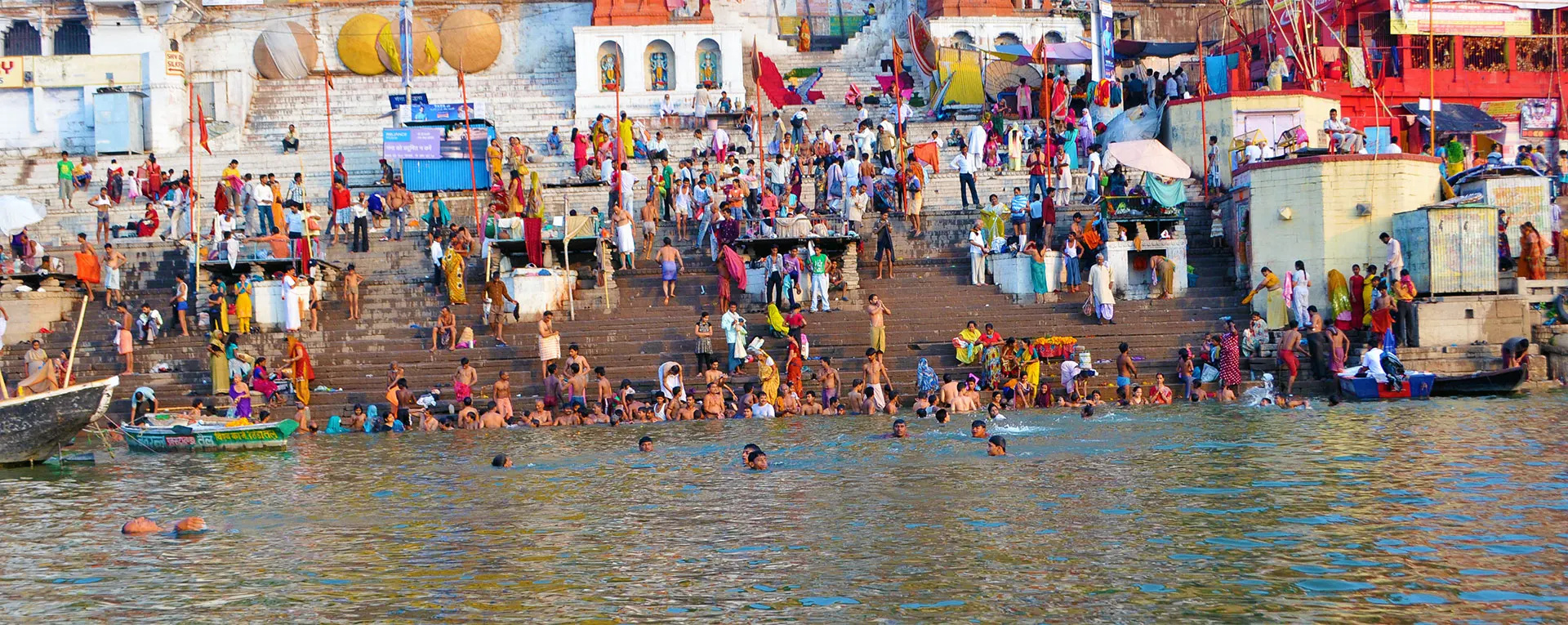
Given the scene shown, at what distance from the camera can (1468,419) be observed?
649 inches

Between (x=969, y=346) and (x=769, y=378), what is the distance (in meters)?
2.51

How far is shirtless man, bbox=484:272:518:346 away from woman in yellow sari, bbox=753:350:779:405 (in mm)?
3536

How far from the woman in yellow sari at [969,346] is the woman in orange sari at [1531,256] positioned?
23.4 ft

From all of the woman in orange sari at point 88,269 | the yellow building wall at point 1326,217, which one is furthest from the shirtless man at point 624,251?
the yellow building wall at point 1326,217

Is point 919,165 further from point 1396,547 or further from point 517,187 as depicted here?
point 1396,547

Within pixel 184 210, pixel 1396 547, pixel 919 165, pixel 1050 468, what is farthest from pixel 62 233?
pixel 1396 547

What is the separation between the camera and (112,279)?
2283 cm

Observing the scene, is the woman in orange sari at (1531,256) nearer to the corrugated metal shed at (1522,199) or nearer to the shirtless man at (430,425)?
the corrugated metal shed at (1522,199)

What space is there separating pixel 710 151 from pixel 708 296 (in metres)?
6.35

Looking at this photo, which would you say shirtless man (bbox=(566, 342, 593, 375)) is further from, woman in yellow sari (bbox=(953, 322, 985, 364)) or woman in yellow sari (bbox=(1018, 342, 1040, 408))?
woman in yellow sari (bbox=(1018, 342, 1040, 408))

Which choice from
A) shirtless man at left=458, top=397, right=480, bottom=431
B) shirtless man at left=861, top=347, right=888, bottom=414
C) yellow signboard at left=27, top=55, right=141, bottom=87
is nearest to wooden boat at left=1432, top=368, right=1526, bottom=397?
shirtless man at left=861, top=347, right=888, bottom=414

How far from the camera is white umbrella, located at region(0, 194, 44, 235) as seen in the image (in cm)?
2253

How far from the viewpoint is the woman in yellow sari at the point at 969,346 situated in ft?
66.6

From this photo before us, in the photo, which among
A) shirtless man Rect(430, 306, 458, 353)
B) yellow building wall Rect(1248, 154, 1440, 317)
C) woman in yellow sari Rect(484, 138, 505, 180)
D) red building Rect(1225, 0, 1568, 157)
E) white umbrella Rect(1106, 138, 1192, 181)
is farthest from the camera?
red building Rect(1225, 0, 1568, 157)
